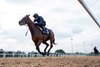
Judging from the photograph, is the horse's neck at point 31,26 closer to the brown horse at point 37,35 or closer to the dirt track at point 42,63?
the brown horse at point 37,35

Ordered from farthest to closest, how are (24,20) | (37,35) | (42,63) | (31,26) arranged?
1. (37,35)
2. (31,26)
3. (24,20)
4. (42,63)

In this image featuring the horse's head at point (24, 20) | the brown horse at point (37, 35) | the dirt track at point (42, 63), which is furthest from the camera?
the brown horse at point (37, 35)

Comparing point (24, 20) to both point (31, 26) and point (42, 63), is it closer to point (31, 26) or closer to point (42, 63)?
point (31, 26)

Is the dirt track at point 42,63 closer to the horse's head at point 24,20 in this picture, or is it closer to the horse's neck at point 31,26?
the horse's head at point 24,20

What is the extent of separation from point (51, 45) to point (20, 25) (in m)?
4.25

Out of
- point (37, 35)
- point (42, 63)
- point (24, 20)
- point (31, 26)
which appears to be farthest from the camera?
point (37, 35)

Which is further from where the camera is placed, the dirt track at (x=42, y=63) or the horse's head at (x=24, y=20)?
the horse's head at (x=24, y=20)

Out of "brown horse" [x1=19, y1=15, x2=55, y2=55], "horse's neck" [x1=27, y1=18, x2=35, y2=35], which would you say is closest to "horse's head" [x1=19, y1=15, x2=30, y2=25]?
"brown horse" [x1=19, y1=15, x2=55, y2=55]

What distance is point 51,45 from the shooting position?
52.4ft

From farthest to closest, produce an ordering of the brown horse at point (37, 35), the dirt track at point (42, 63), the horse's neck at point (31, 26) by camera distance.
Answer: the horse's neck at point (31, 26), the brown horse at point (37, 35), the dirt track at point (42, 63)

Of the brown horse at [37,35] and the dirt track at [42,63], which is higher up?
the brown horse at [37,35]

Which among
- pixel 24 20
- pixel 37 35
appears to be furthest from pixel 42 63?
pixel 37 35

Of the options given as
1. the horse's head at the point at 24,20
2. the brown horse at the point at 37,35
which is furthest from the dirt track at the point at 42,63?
the horse's head at the point at 24,20

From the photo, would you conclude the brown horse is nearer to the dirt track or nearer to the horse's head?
the horse's head
